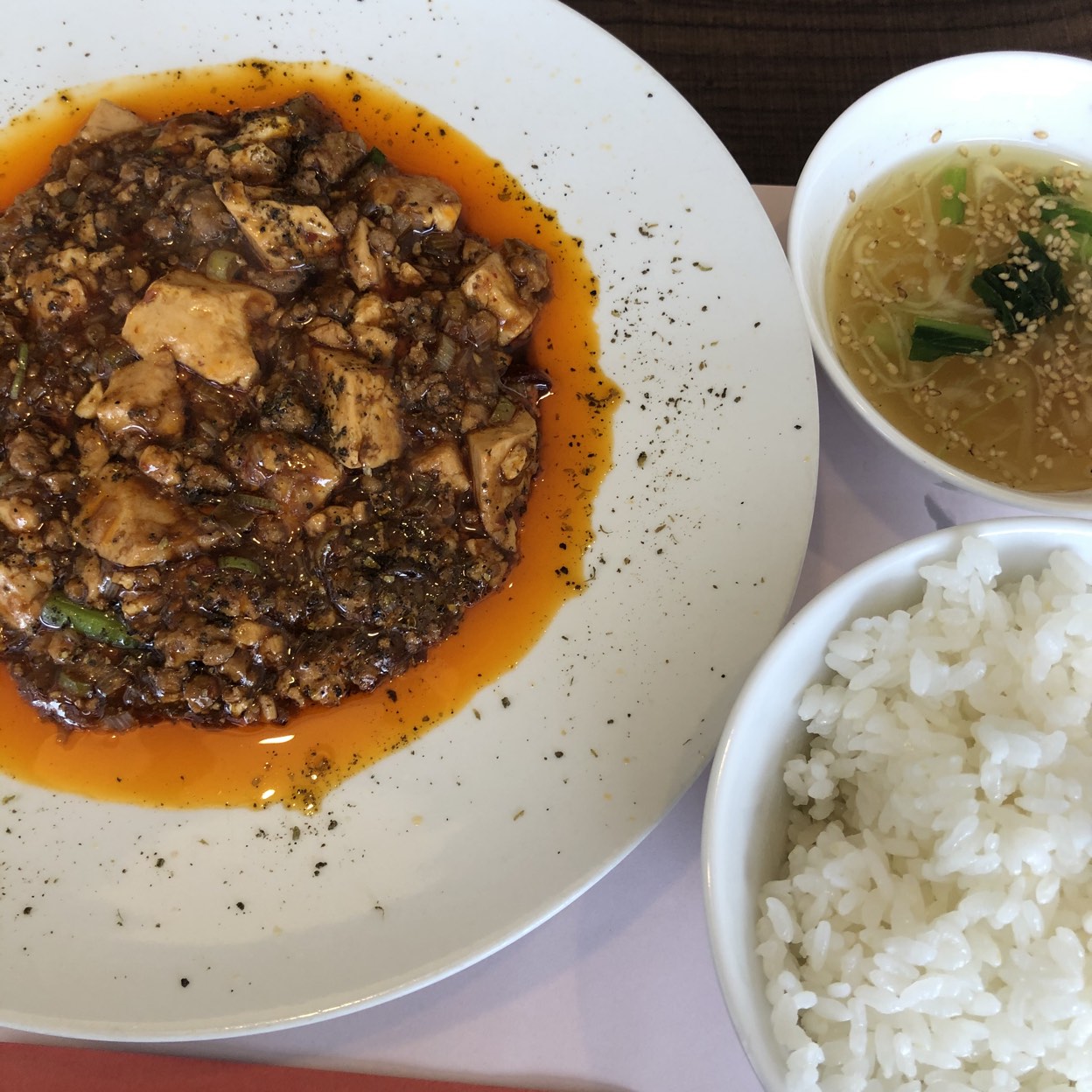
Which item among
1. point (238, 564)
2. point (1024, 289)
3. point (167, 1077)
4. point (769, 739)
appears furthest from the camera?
point (1024, 289)

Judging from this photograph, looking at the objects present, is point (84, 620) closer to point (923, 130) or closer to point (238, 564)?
point (238, 564)

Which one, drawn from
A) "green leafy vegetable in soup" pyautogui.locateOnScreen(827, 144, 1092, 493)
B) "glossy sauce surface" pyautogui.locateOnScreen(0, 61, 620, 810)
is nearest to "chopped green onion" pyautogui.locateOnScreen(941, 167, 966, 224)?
"green leafy vegetable in soup" pyautogui.locateOnScreen(827, 144, 1092, 493)

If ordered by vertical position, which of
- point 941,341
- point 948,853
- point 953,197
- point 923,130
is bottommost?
point 948,853

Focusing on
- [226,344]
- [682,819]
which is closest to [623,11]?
[226,344]

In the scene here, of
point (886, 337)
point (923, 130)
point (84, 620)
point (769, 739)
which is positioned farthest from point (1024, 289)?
point (84, 620)

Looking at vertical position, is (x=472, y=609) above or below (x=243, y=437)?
below

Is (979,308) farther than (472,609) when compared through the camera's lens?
Yes

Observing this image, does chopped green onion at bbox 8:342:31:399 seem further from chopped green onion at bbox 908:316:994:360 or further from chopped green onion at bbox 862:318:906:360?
chopped green onion at bbox 908:316:994:360
